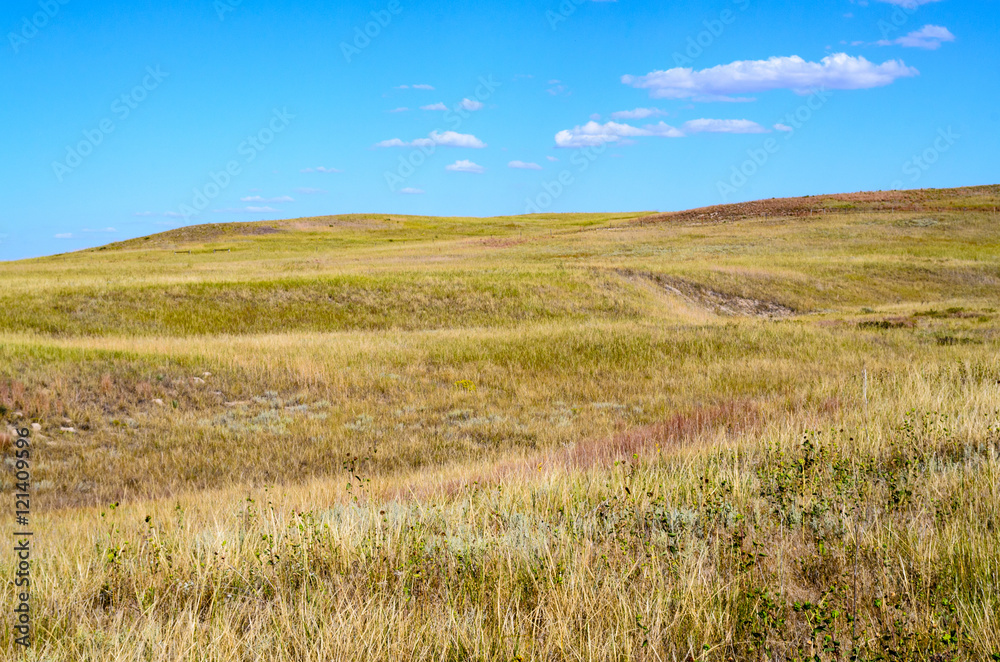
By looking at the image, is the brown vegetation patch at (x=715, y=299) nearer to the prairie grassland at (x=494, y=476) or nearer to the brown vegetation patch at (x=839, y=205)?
the prairie grassland at (x=494, y=476)

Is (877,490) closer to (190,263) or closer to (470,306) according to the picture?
(470,306)

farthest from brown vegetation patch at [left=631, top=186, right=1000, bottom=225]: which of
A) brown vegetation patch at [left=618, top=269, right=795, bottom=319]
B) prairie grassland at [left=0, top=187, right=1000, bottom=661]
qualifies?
prairie grassland at [left=0, top=187, right=1000, bottom=661]

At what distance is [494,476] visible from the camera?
739 centimetres

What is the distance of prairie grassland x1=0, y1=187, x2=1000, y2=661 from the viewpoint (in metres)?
3.63

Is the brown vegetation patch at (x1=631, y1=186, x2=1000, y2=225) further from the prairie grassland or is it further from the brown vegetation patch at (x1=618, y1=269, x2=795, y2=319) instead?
the prairie grassland

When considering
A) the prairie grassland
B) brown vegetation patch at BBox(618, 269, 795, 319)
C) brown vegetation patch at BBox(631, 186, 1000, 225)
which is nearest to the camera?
the prairie grassland

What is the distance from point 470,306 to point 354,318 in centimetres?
504

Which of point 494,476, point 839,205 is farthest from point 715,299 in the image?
point 839,205

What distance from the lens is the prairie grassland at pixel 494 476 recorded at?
11.9 feet

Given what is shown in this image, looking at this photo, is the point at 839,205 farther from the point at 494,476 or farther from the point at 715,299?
→ the point at 494,476

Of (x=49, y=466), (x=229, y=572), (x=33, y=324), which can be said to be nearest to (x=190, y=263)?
(x=33, y=324)

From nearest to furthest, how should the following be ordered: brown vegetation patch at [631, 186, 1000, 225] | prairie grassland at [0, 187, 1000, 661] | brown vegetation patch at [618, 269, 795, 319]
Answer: prairie grassland at [0, 187, 1000, 661], brown vegetation patch at [618, 269, 795, 319], brown vegetation patch at [631, 186, 1000, 225]

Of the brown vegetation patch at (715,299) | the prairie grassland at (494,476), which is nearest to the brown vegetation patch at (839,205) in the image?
the brown vegetation patch at (715,299)

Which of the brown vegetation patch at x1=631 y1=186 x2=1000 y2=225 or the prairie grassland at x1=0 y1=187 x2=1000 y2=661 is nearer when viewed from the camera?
the prairie grassland at x1=0 y1=187 x2=1000 y2=661
